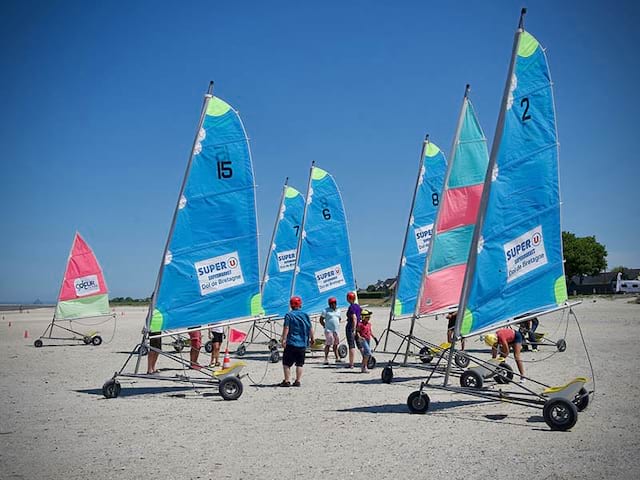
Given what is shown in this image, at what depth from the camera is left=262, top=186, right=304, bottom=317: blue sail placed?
64.2 ft

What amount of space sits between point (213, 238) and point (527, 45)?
20.4ft

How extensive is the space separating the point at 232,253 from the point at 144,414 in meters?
3.51

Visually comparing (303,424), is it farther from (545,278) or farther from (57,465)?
(545,278)

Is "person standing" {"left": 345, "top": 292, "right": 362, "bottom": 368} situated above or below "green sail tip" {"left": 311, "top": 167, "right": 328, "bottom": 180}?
below

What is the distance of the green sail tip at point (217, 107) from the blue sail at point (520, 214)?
518 centimetres

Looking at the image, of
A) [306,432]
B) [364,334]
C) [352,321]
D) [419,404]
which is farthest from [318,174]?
[306,432]

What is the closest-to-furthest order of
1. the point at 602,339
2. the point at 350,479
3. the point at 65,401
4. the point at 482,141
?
the point at 350,479 < the point at 65,401 < the point at 482,141 < the point at 602,339

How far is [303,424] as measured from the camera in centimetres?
725

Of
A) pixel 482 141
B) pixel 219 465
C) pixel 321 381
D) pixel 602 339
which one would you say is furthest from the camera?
pixel 602 339

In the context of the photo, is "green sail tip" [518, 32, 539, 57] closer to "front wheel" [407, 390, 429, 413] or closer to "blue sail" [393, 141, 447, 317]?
"front wheel" [407, 390, 429, 413]

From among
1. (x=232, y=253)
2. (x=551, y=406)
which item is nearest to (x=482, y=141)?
(x=232, y=253)

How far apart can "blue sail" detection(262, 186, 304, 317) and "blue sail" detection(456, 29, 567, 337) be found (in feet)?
38.5

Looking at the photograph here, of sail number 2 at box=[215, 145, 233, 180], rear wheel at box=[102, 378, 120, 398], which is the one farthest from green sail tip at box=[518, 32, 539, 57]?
rear wheel at box=[102, 378, 120, 398]

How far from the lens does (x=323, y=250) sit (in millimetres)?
17875
